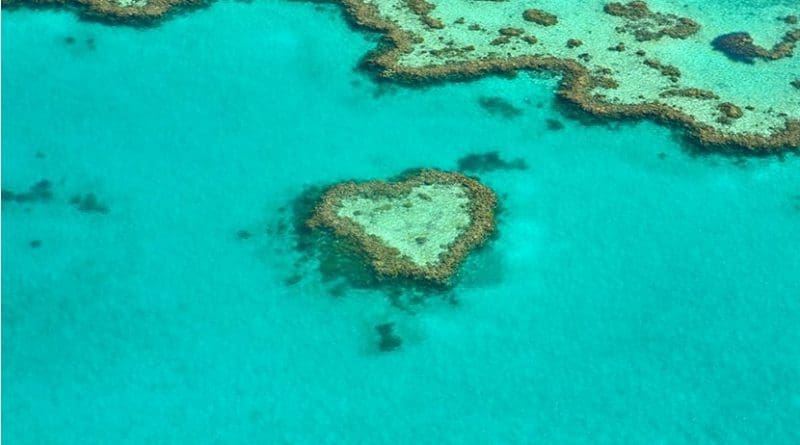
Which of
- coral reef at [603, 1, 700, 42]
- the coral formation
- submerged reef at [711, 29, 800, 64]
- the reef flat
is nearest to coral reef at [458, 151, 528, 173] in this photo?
the reef flat

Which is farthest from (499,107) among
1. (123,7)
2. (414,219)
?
(123,7)

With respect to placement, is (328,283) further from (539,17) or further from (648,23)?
(648,23)

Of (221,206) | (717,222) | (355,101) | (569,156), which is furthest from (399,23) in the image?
(717,222)

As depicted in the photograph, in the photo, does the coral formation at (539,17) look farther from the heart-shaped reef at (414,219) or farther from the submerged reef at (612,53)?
the heart-shaped reef at (414,219)

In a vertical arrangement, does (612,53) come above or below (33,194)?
above

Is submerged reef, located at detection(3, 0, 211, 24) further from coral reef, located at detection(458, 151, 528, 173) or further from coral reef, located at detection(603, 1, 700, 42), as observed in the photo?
coral reef, located at detection(603, 1, 700, 42)

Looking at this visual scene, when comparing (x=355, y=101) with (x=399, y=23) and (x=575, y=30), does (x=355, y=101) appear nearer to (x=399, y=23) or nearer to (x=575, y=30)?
(x=399, y=23)
